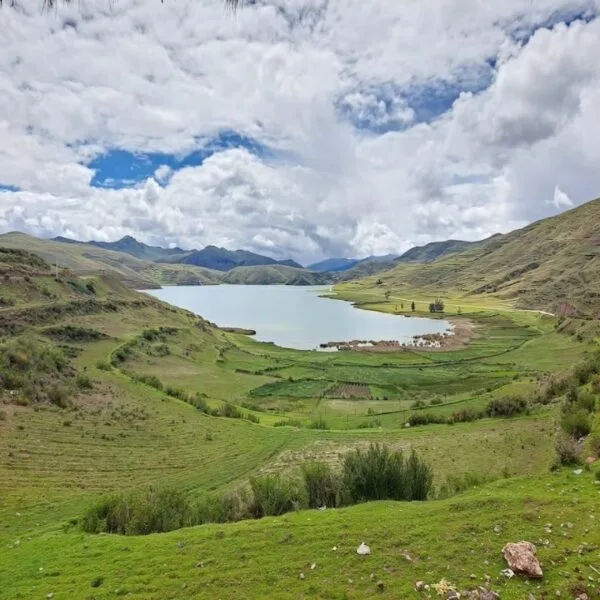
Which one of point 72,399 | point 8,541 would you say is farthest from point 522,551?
point 72,399

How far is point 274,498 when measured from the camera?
17.5 m

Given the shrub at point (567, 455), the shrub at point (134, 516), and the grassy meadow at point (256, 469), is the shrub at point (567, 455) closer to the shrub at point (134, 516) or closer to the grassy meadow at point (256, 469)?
the grassy meadow at point (256, 469)

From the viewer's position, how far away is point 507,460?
24406mm

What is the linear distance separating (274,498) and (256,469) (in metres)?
9.95

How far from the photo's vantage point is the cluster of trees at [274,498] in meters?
17.0

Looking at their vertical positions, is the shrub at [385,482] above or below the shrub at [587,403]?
below

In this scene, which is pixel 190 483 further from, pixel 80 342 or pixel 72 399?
pixel 80 342

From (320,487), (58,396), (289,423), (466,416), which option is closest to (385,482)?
(320,487)

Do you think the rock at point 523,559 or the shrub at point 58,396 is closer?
the rock at point 523,559

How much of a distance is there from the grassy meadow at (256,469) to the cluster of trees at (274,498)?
117cm

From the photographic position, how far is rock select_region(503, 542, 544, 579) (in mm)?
10258

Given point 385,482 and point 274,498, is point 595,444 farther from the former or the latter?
point 274,498

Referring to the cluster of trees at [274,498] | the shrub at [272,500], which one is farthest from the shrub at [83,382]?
the shrub at [272,500]

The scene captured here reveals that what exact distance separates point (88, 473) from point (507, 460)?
2181cm
